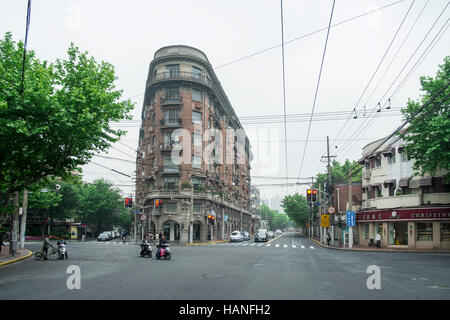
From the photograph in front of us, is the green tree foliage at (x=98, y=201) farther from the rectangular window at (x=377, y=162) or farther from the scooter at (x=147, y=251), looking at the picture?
the scooter at (x=147, y=251)

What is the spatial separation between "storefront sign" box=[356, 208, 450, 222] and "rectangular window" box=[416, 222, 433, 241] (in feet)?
3.17

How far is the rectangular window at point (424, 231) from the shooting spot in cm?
3334

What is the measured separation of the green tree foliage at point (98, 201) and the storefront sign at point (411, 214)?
4772 cm

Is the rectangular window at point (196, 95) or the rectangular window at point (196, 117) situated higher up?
the rectangular window at point (196, 95)

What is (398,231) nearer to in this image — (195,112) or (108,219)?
(195,112)

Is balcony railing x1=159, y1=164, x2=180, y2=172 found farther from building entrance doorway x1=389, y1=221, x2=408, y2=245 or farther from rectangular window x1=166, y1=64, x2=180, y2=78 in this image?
building entrance doorway x1=389, y1=221, x2=408, y2=245

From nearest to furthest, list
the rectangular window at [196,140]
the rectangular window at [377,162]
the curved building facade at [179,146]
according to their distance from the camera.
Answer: the rectangular window at [377,162] < the curved building facade at [179,146] < the rectangular window at [196,140]

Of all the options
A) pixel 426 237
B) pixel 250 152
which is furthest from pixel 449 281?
pixel 250 152

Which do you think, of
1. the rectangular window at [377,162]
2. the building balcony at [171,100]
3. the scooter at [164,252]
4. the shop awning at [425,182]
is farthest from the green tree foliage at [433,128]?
the building balcony at [171,100]

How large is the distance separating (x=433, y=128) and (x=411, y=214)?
11.9m

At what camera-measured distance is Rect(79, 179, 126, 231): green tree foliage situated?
226ft

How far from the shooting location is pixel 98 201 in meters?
69.3

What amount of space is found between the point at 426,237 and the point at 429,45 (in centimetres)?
2497

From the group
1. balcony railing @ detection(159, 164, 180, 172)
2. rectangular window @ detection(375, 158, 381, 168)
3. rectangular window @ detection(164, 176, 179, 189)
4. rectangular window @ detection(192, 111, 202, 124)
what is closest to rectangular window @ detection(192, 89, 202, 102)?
rectangular window @ detection(192, 111, 202, 124)
